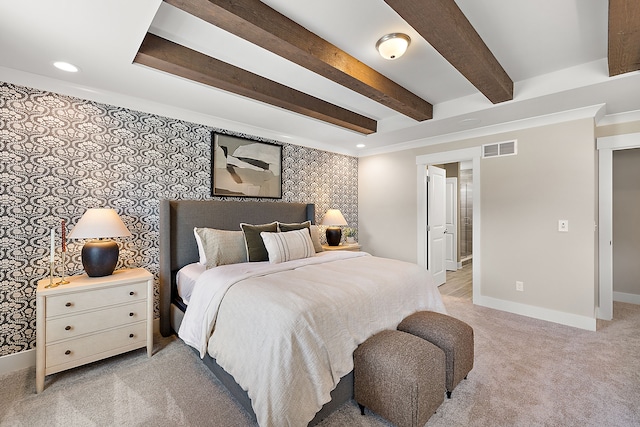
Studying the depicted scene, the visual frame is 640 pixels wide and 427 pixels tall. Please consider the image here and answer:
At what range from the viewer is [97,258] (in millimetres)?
2336

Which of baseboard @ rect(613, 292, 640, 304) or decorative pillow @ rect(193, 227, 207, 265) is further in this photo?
baseboard @ rect(613, 292, 640, 304)

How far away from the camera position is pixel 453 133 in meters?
3.92

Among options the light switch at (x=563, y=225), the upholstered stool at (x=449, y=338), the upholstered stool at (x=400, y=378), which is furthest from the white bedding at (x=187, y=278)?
the light switch at (x=563, y=225)

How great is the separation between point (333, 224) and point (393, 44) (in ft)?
8.89

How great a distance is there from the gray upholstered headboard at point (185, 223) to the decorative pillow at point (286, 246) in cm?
56

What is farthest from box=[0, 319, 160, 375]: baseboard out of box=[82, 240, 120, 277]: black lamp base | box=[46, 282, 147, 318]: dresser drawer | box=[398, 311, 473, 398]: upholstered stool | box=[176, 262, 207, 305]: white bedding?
box=[398, 311, 473, 398]: upholstered stool

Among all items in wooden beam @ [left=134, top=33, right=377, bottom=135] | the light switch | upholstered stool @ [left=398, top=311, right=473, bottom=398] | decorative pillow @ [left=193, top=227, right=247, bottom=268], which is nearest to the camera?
upholstered stool @ [left=398, top=311, right=473, bottom=398]

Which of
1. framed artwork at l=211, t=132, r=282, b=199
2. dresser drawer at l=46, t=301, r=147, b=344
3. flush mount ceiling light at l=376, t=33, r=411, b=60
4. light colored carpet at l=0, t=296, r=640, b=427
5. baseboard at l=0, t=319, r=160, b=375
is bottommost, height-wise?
light colored carpet at l=0, t=296, r=640, b=427

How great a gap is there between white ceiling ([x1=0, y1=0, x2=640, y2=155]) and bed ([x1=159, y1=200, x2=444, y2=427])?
1169 millimetres

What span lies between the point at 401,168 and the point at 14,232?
4536mm

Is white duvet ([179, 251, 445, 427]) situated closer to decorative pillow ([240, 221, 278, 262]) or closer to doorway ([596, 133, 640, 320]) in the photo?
decorative pillow ([240, 221, 278, 262])

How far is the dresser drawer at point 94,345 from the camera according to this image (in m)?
2.08

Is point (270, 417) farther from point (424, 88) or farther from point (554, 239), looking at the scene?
point (554, 239)

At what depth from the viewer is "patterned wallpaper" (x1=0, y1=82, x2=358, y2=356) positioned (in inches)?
88.0
